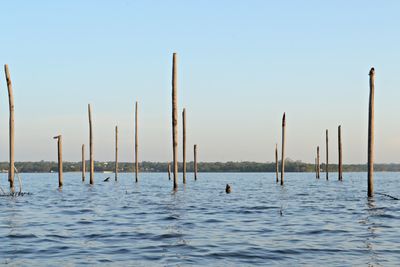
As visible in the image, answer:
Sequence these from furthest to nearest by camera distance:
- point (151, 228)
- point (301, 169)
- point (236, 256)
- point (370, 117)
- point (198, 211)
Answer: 1. point (301, 169)
2. point (370, 117)
3. point (198, 211)
4. point (151, 228)
5. point (236, 256)

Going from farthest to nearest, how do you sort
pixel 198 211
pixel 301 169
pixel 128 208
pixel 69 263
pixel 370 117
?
pixel 301 169 < pixel 370 117 < pixel 128 208 < pixel 198 211 < pixel 69 263

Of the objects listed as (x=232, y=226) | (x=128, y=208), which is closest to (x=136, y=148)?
(x=128, y=208)

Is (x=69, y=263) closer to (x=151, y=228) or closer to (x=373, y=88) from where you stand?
(x=151, y=228)

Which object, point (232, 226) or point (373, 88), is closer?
point (232, 226)

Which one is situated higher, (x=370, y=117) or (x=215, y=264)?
(x=370, y=117)

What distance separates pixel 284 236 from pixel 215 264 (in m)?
4.29

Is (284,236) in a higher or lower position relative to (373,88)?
lower

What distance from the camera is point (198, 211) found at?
71.9ft

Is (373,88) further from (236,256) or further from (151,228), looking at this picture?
(236,256)

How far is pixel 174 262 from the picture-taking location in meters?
10.9

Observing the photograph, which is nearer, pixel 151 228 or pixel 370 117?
pixel 151 228

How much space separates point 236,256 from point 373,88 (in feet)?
52.5

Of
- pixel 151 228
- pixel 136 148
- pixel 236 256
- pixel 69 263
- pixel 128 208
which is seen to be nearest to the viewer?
pixel 69 263

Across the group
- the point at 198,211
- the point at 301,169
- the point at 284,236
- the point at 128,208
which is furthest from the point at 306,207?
the point at 301,169
